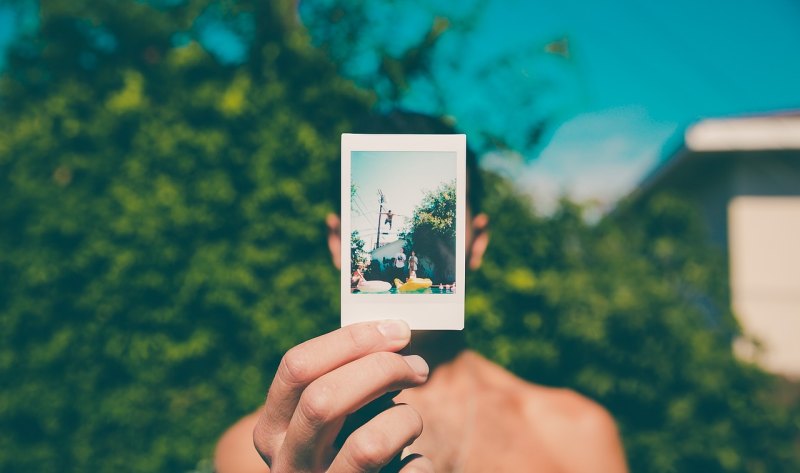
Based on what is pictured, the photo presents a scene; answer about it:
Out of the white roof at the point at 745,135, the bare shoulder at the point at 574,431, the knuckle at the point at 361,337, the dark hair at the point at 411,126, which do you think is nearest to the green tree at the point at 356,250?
the knuckle at the point at 361,337

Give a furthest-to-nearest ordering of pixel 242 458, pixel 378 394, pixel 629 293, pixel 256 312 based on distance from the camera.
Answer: pixel 629 293 → pixel 256 312 → pixel 242 458 → pixel 378 394

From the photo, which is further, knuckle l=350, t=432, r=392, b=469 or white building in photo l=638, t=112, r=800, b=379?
white building in photo l=638, t=112, r=800, b=379

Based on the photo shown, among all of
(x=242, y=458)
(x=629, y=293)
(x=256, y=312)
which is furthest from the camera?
(x=629, y=293)

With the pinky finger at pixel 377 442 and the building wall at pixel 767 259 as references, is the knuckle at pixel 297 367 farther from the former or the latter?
the building wall at pixel 767 259

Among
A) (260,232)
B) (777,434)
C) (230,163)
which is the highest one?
(230,163)

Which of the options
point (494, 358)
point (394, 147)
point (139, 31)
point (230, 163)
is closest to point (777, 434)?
point (494, 358)

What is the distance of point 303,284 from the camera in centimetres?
303

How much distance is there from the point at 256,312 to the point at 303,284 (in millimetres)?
313

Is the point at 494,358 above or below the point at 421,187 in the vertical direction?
below

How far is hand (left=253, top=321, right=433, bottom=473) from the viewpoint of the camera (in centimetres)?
100

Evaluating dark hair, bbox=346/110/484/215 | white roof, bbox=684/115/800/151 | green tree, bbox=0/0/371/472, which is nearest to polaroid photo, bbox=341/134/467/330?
dark hair, bbox=346/110/484/215

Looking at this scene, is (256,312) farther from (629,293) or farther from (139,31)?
(629,293)

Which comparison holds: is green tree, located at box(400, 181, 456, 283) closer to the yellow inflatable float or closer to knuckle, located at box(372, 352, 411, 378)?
the yellow inflatable float

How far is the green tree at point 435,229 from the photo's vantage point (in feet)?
3.57
